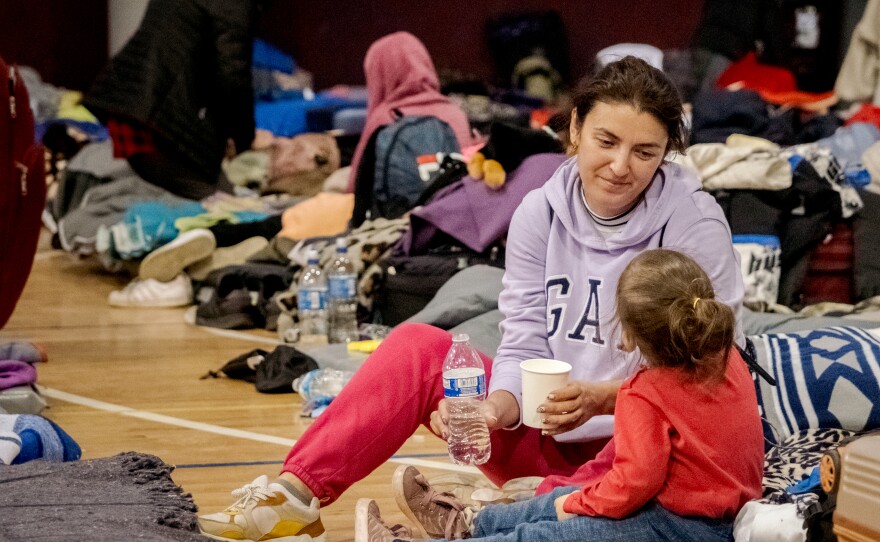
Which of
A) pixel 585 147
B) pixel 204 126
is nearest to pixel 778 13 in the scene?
pixel 204 126

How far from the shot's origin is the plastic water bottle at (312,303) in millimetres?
4344

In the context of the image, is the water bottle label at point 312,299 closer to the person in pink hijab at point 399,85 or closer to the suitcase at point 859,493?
the person in pink hijab at point 399,85

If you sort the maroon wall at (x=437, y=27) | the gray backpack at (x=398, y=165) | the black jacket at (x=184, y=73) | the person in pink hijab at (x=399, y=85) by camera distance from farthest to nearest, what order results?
the maroon wall at (x=437, y=27), the black jacket at (x=184, y=73), the person in pink hijab at (x=399, y=85), the gray backpack at (x=398, y=165)

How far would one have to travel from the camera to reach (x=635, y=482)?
192 cm

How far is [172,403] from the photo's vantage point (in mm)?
3664

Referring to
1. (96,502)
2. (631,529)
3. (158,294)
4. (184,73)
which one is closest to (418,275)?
(158,294)

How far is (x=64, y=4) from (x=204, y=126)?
12.5 feet

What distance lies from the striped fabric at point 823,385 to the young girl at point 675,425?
2.03 feet

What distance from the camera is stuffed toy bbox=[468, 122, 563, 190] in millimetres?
4133

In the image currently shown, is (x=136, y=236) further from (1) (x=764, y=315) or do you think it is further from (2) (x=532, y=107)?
(2) (x=532, y=107)

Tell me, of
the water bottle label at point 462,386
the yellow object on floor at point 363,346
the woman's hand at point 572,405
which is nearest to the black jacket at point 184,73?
the yellow object on floor at point 363,346

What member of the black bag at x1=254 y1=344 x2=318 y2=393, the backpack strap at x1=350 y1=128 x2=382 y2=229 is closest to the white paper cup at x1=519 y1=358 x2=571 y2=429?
the black bag at x1=254 y1=344 x2=318 y2=393

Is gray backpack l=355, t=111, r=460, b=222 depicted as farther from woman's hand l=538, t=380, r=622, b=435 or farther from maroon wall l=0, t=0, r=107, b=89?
maroon wall l=0, t=0, r=107, b=89

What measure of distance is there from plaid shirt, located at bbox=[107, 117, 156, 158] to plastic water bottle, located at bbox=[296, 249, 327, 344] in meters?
1.82
